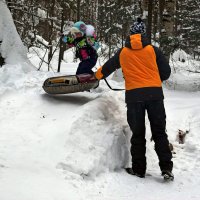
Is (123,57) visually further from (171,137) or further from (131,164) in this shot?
(171,137)

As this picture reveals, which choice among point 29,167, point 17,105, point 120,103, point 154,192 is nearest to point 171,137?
point 120,103

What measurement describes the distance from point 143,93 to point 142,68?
343mm

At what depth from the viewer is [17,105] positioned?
5.68 m

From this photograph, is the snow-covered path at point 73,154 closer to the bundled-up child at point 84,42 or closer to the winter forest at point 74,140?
the winter forest at point 74,140

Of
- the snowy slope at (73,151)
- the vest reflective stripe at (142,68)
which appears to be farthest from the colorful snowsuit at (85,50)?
the vest reflective stripe at (142,68)

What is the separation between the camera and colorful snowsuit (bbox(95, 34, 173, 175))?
4.89 metres

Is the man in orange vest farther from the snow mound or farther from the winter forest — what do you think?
the snow mound

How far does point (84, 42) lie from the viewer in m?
6.64

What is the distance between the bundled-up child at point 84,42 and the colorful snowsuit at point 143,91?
1639 mm

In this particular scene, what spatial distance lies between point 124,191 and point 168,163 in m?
0.88

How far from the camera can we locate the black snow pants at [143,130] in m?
4.94

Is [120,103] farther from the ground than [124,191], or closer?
farther from the ground

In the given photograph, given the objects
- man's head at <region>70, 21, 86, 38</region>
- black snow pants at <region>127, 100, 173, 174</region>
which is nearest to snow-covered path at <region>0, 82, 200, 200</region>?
black snow pants at <region>127, 100, 173, 174</region>

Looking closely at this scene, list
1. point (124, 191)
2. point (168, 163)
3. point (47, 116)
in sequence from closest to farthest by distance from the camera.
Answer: point (124, 191)
point (168, 163)
point (47, 116)
